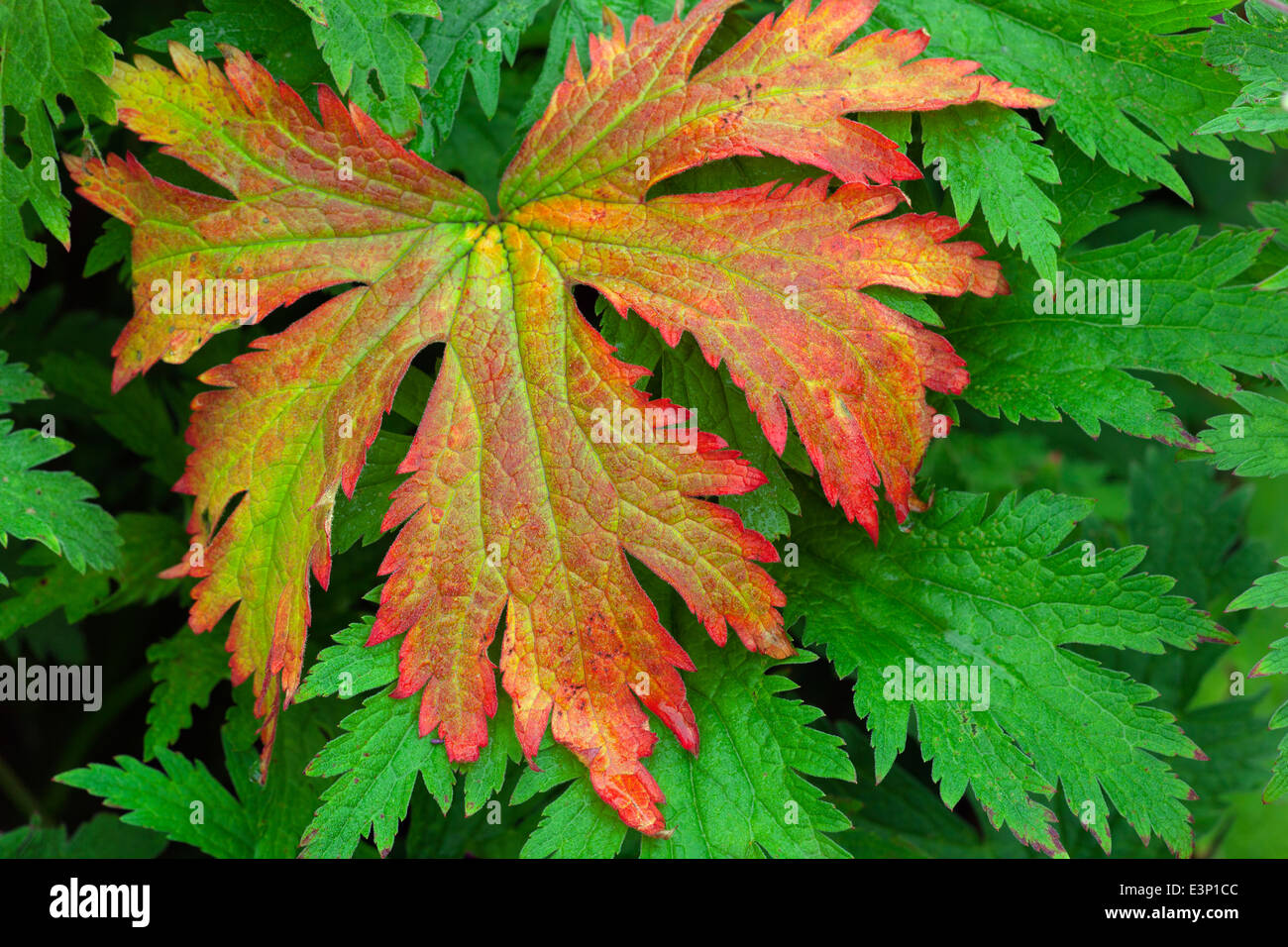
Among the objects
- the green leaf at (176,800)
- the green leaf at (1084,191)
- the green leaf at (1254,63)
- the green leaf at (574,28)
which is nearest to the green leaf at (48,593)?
the green leaf at (176,800)

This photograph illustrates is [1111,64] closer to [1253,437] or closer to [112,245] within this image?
[1253,437]

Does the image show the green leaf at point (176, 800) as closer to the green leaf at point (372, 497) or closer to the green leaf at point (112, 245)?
the green leaf at point (372, 497)

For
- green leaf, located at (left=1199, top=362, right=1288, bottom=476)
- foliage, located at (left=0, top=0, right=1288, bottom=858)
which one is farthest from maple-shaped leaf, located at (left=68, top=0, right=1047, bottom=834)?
green leaf, located at (left=1199, top=362, right=1288, bottom=476)

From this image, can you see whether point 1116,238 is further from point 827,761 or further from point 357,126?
point 357,126

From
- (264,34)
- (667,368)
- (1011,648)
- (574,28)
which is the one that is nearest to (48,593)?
(264,34)
